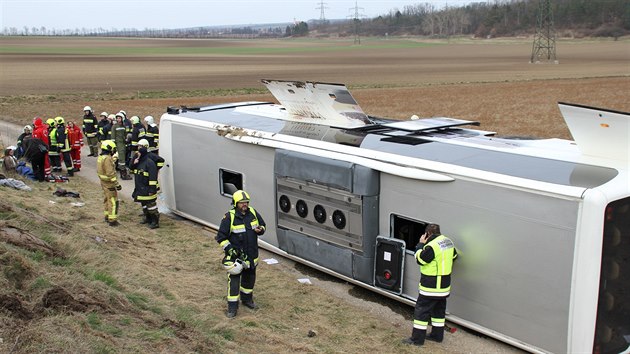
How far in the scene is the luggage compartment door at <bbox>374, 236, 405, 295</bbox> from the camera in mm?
8172

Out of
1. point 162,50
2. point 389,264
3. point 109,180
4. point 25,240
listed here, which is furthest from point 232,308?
point 162,50

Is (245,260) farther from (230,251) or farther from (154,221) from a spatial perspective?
(154,221)

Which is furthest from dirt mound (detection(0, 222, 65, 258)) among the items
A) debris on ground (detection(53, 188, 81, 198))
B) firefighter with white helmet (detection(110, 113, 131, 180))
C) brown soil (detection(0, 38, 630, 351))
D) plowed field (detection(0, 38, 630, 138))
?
plowed field (detection(0, 38, 630, 138))

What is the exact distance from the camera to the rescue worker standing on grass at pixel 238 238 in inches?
307

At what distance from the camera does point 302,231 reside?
9594mm

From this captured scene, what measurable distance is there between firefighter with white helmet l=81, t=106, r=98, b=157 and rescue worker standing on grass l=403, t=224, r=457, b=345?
13.7 metres

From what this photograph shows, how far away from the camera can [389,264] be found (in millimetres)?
8297

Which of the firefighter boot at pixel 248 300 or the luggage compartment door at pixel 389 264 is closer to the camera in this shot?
the luggage compartment door at pixel 389 264

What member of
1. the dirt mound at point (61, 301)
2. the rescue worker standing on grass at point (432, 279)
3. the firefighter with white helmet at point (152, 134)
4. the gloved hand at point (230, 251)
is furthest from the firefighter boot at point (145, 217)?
the rescue worker standing on grass at point (432, 279)

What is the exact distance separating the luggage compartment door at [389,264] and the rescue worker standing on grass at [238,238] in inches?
63.7

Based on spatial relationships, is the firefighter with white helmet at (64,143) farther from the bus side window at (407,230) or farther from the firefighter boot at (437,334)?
the firefighter boot at (437,334)

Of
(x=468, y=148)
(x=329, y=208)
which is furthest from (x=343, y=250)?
(x=468, y=148)

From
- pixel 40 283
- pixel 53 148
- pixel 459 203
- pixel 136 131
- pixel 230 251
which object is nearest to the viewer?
pixel 40 283

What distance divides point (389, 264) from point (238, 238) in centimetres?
201
